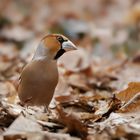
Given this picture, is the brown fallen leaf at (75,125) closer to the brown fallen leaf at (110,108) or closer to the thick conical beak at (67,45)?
the brown fallen leaf at (110,108)

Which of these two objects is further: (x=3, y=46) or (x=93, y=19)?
(x=93, y=19)

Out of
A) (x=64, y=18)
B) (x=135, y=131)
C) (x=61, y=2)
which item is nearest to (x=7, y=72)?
(x=135, y=131)

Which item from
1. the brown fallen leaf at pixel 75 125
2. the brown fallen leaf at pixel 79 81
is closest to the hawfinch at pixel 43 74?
the brown fallen leaf at pixel 75 125

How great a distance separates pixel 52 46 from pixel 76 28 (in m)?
6.95

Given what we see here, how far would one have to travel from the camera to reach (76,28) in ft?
38.6

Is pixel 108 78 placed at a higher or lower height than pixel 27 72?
lower

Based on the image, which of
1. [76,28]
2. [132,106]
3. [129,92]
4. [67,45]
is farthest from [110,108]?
[76,28]

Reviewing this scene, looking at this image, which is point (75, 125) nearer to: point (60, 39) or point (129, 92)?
point (129, 92)

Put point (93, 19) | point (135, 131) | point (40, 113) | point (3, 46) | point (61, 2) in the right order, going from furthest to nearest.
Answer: point (61, 2) → point (93, 19) → point (3, 46) → point (40, 113) → point (135, 131)

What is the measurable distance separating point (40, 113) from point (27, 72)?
1.29 ft

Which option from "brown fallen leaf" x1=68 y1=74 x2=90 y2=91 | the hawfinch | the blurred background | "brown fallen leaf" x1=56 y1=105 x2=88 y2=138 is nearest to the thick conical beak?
the hawfinch

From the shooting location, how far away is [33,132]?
3791 mm

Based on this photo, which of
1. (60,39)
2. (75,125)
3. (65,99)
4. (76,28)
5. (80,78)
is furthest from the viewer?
(76,28)

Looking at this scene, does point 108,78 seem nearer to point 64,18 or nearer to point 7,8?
point 64,18
